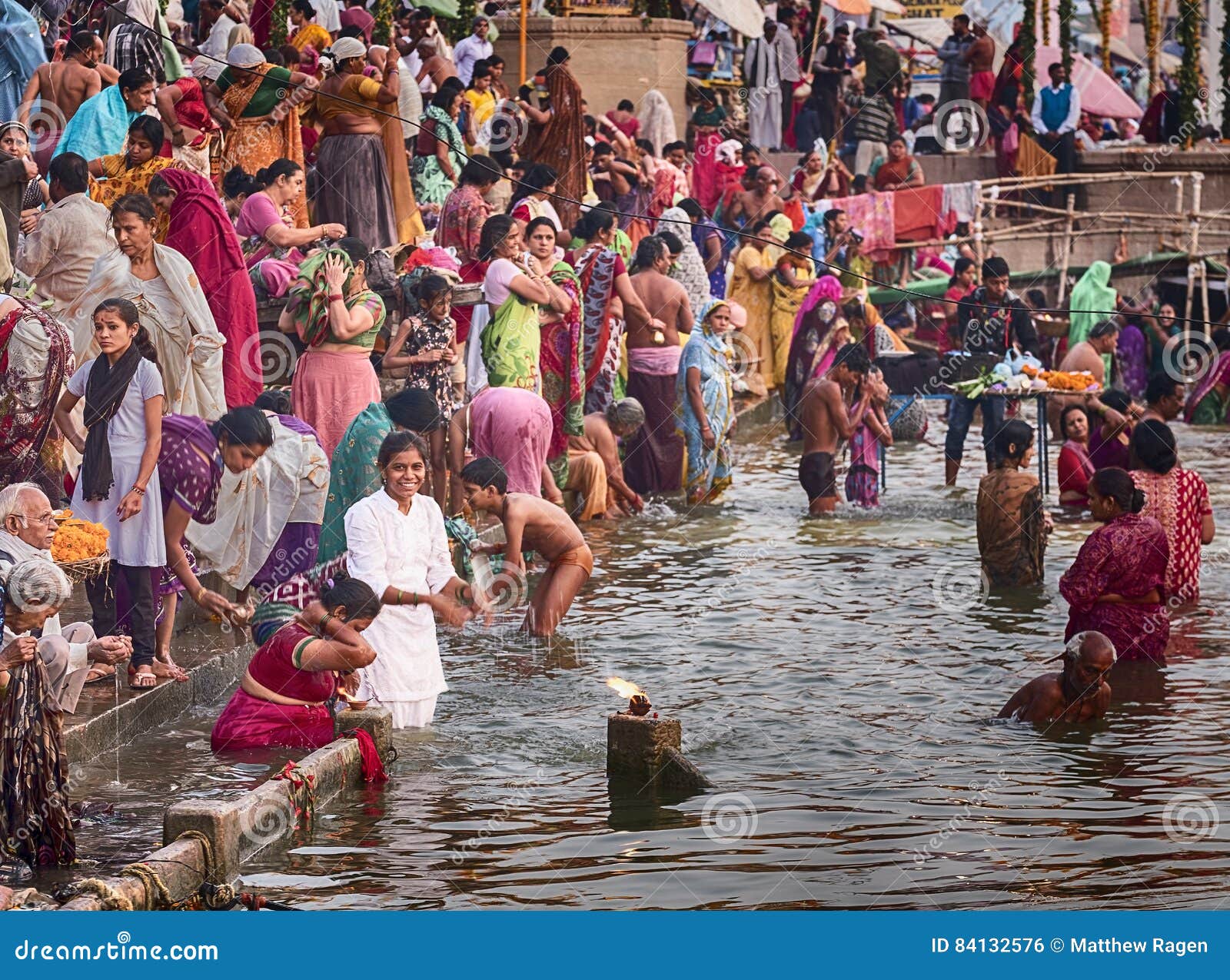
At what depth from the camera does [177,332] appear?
9.46 metres

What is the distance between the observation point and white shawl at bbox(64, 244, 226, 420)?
30.5 ft

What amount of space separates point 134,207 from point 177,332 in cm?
67

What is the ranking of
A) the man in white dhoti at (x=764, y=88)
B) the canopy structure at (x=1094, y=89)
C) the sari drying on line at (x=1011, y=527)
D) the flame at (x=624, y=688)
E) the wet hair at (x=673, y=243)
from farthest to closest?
the canopy structure at (x=1094, y=89)
the man in white dhoti at (x=764, y=88)
the wet hair at (x=673, y=243)
the sari drying on line at (x=1011, y=527)
the flame at (x=624, y=688)

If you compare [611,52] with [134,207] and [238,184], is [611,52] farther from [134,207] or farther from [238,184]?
[134,207]

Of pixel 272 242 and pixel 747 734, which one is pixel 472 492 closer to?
pixel 747 734

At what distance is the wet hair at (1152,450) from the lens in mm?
10719

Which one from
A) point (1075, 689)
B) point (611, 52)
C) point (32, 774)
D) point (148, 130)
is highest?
point (611, 52)

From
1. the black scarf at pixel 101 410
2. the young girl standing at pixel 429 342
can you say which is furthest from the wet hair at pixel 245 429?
the young girl standing at pixel 429 342

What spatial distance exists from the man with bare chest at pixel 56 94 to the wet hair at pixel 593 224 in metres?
3.83

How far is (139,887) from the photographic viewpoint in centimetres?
593

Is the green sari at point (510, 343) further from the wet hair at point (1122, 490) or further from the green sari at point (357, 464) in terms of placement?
the wet hair at point (1122, 490)

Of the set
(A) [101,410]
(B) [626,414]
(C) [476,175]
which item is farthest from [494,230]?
(A) [101,410]

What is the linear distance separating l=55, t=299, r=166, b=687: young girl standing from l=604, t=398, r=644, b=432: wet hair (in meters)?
5.64

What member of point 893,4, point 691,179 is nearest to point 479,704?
point 691,179
